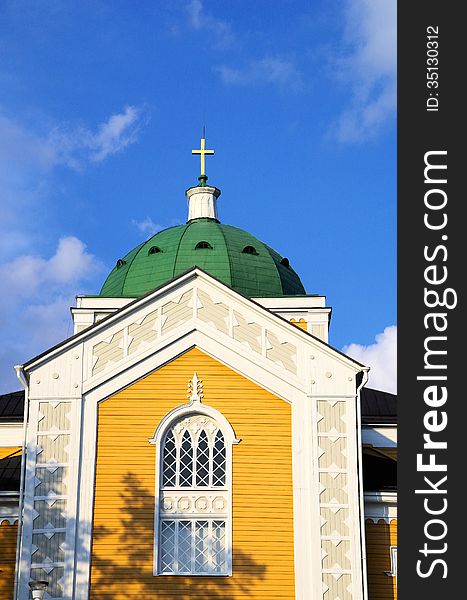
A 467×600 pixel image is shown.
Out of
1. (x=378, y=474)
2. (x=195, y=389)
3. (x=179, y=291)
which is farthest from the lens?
(x=378, y=474)

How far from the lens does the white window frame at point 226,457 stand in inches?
893

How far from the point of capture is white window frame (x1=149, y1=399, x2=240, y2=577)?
74.4 ft

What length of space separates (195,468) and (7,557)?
4863 millimetres

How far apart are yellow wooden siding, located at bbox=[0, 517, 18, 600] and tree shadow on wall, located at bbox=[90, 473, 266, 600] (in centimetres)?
216

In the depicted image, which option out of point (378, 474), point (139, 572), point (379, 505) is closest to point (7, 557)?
point (139, 572)

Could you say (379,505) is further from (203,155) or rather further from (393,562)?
(203,155)

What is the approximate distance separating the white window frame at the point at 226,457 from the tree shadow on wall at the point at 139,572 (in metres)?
0.11

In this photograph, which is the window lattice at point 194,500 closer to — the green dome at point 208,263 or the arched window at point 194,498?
the arched window at point 194,498

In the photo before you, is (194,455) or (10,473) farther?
(10,473)

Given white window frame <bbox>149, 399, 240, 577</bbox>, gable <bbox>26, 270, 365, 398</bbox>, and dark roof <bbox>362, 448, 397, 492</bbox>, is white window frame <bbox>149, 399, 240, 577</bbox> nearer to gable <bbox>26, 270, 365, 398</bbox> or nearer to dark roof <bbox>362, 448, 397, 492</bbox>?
gable <bbox>26, 270, 365, 398</bbox>

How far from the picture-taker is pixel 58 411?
23.8 meters

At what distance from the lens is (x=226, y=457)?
2356 cm

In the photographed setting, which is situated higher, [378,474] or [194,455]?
[194,455]

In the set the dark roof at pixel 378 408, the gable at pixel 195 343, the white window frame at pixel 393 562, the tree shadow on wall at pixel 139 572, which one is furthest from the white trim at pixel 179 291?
the dark roof at pixel 378 408
